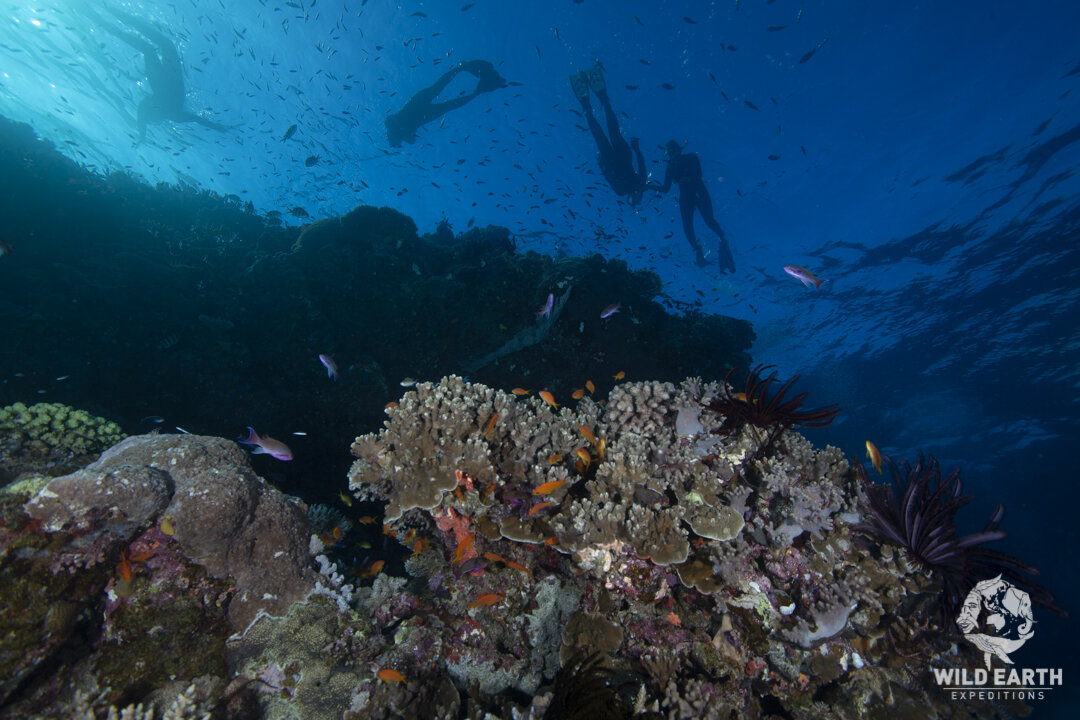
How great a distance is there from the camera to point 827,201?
20.6 metres

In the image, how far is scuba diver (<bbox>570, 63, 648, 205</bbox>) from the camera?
1769cm

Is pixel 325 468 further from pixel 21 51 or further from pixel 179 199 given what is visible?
pixel 21 51

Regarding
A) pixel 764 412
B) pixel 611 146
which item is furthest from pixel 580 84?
pixel 764 412

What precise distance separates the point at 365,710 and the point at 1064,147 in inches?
1039

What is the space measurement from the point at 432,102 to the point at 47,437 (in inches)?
883

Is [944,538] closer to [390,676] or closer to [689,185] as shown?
[390,676]

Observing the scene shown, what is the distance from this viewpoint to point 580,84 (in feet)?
58.5

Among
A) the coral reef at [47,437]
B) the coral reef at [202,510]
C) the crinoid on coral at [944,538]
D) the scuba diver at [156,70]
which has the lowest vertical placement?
the coral reef at [47,437]

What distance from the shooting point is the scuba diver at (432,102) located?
778 inches

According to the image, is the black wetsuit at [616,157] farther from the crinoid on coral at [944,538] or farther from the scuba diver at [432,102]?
the crinoid on coral at [944,538]

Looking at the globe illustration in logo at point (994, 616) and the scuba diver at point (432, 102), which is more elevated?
the scuba diver at point (432, 102)

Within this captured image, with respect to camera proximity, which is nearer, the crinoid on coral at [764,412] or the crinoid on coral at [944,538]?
the crinoid on coral at [944,538]

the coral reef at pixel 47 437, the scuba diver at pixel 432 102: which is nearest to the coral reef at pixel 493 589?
the coral reef at pixel 47 437

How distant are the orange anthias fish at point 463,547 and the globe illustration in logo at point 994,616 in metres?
4.85
